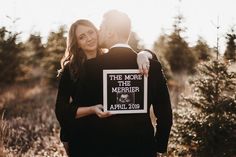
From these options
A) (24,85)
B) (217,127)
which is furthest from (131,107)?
(24,85)

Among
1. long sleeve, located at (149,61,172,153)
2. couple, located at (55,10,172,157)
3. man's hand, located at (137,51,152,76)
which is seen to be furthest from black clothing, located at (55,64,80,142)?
long sleeve, located at (149,61,172,153)

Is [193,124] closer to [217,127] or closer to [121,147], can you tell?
[217,127]

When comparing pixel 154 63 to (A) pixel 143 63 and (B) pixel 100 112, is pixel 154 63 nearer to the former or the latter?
(A) pixel 143 63

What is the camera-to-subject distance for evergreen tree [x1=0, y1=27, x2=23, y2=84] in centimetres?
1648

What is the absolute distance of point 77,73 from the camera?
357 centimetres

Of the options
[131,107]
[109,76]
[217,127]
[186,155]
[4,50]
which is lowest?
[186,155]

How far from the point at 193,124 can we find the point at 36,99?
10.6 metres

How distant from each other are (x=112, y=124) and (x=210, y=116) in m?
4.19

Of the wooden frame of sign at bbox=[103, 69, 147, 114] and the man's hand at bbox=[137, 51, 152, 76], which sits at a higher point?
the man's hand at bbox=[137, 51, 152, 76]

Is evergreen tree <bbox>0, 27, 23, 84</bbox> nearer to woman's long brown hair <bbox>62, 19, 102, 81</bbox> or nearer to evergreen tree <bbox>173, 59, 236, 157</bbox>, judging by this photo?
evergreen tree <bbox>173, 59, 236, 157</bbox>

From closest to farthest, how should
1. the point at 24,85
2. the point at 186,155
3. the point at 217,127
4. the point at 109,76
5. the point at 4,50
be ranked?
the point at 109,76 → the point at 217,127 → the point at 186,155 → the point at 4,50 → the point at 24,85

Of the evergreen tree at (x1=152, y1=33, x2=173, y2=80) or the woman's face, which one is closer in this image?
the woman's face

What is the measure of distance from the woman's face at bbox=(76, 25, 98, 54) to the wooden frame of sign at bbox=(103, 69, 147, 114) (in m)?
0.65

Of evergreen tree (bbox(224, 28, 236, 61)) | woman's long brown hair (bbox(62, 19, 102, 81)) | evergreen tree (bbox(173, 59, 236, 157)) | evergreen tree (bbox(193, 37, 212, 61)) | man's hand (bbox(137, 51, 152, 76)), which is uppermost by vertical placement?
evergreen tree (bbox(193, 37, 212, 61))
